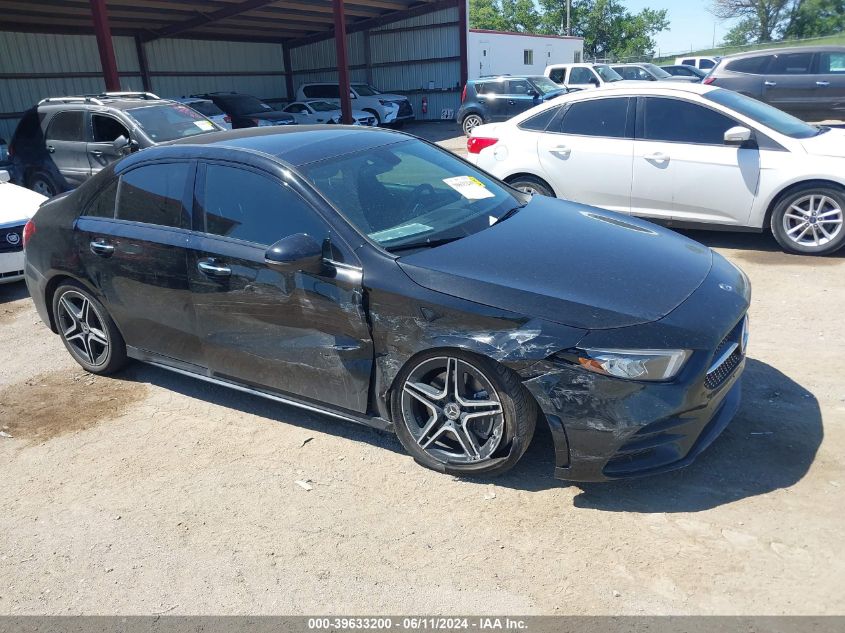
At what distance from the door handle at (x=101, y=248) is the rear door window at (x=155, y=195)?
0.19m

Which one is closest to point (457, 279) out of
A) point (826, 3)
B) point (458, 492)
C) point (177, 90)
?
point (458, 492)

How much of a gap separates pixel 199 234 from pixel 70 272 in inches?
51.2

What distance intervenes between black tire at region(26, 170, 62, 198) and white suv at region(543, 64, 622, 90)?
52.5 ft

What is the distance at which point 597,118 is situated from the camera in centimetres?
733

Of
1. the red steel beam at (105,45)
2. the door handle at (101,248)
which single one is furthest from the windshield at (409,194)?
the red steel beam at (105,45)

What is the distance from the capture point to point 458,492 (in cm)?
340

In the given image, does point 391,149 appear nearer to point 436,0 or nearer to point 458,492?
point 458,492

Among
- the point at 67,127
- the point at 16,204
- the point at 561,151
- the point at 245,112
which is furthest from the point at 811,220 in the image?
the point at 245,112

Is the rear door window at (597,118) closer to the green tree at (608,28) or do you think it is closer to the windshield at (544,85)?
the windshield at (544,85)

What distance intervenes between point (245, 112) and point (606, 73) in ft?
38.3

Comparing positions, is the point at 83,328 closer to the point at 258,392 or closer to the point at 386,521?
the point at 258,392

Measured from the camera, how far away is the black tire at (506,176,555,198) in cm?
766

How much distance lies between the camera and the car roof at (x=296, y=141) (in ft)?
13.0

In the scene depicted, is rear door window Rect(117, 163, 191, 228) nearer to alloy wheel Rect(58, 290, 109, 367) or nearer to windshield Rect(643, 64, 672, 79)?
alloy wheel Rect(58, 290, 109, 367)
